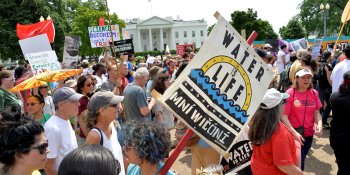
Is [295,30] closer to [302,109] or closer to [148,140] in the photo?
[302,109]

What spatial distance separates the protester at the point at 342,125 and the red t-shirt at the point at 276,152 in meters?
1.29

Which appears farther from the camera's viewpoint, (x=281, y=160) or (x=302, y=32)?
(x=302, y=32)

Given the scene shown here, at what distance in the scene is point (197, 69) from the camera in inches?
87.1

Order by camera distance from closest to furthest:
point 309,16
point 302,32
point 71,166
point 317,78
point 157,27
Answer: point 71,166 < point 317,78 < point 309,16 < point 302,32 < point 157,27

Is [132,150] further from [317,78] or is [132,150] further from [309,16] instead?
[309,16]

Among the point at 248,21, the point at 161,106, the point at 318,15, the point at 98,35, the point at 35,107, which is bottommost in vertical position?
the point at 248,21

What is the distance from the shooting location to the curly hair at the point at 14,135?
2.06m

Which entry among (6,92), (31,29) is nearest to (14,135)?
(6,92)

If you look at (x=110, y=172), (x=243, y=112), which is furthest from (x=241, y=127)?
(x=110, y=172)

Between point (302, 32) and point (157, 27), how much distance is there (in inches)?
2306

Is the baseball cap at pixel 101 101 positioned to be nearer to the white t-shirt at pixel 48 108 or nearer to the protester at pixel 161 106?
the protester at pixel 161 106

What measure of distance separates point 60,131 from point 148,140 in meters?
1.18

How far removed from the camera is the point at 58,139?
3.07m

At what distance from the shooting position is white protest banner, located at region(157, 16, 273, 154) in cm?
220
